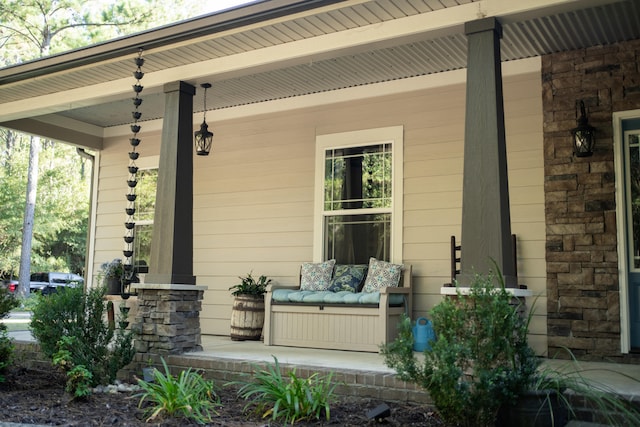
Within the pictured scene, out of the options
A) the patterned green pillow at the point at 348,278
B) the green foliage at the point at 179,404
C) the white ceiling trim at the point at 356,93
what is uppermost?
the white ceiling trim at the point at 356,93

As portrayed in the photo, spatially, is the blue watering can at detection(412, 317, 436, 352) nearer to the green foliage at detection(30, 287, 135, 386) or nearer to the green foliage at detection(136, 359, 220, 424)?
the green foliage at detection(136, 359, 220, 424)

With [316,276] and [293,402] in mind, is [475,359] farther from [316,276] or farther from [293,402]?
[316,276]

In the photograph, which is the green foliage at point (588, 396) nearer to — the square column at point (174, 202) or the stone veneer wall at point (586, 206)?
Answer: the stone veneer wall at point (586, 206)

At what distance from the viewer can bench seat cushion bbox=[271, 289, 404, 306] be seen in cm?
553

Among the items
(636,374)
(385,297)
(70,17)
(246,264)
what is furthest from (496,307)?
(70,17)

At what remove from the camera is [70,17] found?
55.1 ft

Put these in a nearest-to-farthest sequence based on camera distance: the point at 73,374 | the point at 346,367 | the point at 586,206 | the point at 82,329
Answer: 1. the point at 73,374
2. the point at 346,367
3. the point at 82,329
4. the point at 586,206

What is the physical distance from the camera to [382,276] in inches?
235

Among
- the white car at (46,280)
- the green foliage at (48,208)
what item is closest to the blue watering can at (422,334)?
the white car at (46,280)

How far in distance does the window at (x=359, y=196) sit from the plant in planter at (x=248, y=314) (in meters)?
0.79

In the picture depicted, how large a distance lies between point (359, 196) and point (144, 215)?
3268mm

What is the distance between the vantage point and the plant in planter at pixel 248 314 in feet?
20.9

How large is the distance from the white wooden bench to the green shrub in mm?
2307

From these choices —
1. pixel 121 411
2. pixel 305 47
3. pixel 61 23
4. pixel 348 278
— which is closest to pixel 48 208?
pixel 61 23
